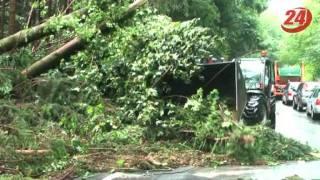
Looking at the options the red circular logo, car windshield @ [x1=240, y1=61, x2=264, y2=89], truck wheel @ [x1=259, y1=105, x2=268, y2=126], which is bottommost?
truck wheel @ [x1=259, y1=105, x2=268, y2=126]

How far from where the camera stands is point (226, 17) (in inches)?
1177

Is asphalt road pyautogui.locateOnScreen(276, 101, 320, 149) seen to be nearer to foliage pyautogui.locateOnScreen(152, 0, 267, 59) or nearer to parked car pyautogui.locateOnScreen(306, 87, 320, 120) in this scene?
parked car pyautogui.locateOnScreen(306, 87, 320, 120)

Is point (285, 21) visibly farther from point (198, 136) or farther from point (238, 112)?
point (198, 136)

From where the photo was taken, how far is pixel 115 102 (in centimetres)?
1304

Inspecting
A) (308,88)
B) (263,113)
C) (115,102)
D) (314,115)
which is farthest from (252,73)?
(308,88)

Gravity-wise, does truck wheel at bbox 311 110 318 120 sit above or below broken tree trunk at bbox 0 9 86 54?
below

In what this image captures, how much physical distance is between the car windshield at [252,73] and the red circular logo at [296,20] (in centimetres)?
614

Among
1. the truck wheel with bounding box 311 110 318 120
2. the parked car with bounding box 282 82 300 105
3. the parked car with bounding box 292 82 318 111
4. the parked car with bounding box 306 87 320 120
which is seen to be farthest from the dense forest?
the parked car with bounding box 282 82 300 105

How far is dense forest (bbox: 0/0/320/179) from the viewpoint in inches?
408

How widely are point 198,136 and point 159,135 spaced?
32.2 inches

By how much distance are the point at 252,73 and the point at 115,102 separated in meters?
7.67

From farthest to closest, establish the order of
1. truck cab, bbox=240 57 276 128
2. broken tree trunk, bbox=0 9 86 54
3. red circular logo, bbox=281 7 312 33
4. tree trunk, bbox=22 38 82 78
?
red circular logo, bbox=281 7 312 33
truck cab, bbox=240 57 276 128
tree trunk, bbox=22 38 82 78
broken tree trunk, bbox=0 9 86 54

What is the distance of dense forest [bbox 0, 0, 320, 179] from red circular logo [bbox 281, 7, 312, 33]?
43.6 ft

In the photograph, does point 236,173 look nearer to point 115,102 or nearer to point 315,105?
point 115,102
